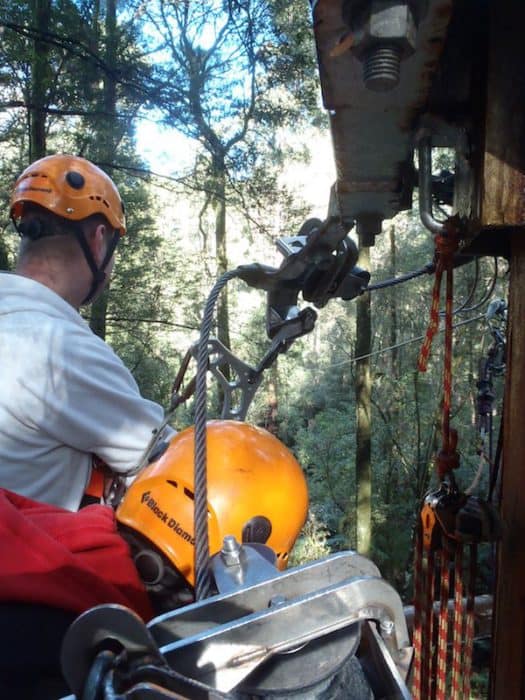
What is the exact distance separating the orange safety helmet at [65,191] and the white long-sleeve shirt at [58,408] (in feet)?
1.72

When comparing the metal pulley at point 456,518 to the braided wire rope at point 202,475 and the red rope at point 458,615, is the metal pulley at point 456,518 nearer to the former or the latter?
the red rope at point 458,615

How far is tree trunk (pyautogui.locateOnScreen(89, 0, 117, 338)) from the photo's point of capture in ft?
21.7

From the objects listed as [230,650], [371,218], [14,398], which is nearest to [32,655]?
[230,650]

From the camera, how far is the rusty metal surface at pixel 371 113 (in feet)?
2.99

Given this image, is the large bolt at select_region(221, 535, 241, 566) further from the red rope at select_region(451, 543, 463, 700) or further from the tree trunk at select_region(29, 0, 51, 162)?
the tree trunk at select_region(29, 0, 51, 162)

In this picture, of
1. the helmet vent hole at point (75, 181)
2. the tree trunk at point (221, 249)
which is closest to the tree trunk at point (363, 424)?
the tree trunk at point (221, 249)

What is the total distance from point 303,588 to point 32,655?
47cm

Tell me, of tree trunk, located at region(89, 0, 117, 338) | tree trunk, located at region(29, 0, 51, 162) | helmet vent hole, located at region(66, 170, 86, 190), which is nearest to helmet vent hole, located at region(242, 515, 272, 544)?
helmet vent hole, located at region(66, 170, 86, 190)

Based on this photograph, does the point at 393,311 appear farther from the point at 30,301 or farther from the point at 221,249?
the point at 30,301

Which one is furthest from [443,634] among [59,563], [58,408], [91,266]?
[91,266]

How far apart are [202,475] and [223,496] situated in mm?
414

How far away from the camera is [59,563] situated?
0.91 m

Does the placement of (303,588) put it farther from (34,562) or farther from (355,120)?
(355,120)

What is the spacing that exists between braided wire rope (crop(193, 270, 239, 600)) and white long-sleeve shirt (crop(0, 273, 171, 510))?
432 mm
